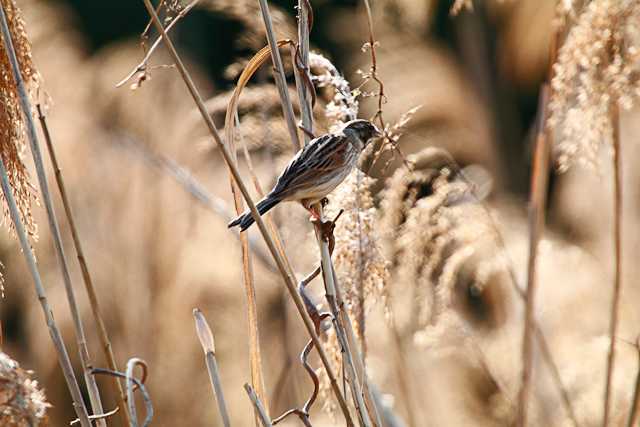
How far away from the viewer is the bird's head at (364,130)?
5.23ft

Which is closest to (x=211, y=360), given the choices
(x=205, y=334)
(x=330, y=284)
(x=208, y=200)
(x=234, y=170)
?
(x=205, y=334)

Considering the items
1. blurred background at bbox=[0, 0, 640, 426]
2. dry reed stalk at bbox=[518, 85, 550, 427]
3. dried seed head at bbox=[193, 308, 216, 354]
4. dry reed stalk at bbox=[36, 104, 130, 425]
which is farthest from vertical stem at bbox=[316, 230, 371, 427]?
blurred background at bbox=[0, 0, 640, 426]

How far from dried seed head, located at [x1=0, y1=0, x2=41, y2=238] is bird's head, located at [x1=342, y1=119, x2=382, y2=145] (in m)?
0.55

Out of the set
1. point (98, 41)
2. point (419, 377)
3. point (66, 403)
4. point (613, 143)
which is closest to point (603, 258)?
point (419, 377)

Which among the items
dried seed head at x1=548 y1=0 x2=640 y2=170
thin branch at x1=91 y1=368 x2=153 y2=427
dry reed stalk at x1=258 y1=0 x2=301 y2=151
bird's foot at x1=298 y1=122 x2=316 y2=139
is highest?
dried seed head at x1=548 y1=0 x2=640 y2=170

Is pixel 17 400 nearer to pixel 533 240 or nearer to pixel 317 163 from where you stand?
pixel 317 163

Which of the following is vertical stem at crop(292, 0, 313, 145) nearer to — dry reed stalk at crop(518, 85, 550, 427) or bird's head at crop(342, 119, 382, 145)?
bird's head at crop(342, 119, 382, 145)

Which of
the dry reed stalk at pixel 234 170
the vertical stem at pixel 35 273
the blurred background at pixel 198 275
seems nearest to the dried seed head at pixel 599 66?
the dry reed stalk at pixel 234 170

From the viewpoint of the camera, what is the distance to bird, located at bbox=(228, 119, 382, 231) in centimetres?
159

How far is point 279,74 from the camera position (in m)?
1.33

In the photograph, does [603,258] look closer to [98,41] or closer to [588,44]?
[588,44]

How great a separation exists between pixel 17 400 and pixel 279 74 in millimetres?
598

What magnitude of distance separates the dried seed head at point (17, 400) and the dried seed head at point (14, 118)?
0.28m

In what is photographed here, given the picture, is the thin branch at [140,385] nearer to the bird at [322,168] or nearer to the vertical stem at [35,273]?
the vertical stem at [35,273]
